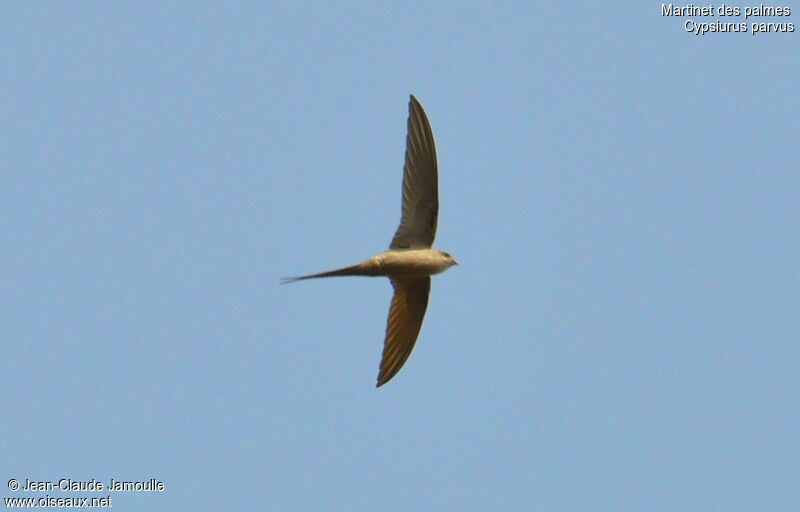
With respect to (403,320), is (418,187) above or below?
above

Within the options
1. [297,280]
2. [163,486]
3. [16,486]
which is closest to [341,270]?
[297,280]

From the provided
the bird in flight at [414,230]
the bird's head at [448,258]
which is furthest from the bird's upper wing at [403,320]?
the bird's head at [448,258]

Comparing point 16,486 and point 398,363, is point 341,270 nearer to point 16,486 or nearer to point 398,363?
point 398,363

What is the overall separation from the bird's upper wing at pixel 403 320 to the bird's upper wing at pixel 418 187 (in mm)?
427

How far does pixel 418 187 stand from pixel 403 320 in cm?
105

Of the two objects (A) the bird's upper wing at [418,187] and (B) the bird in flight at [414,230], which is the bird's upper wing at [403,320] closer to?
(B) the bird in flight at [414,230]

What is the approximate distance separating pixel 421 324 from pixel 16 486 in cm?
311

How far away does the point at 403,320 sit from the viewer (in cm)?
802

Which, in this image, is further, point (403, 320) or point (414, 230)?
point (403, 320)

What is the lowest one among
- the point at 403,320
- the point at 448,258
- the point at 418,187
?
the point at 403,320

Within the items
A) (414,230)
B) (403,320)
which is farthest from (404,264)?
(403,320)

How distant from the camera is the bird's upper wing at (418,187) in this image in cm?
749

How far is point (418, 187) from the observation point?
7.59 m

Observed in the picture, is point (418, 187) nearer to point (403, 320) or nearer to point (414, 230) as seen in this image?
point (414, 230)
